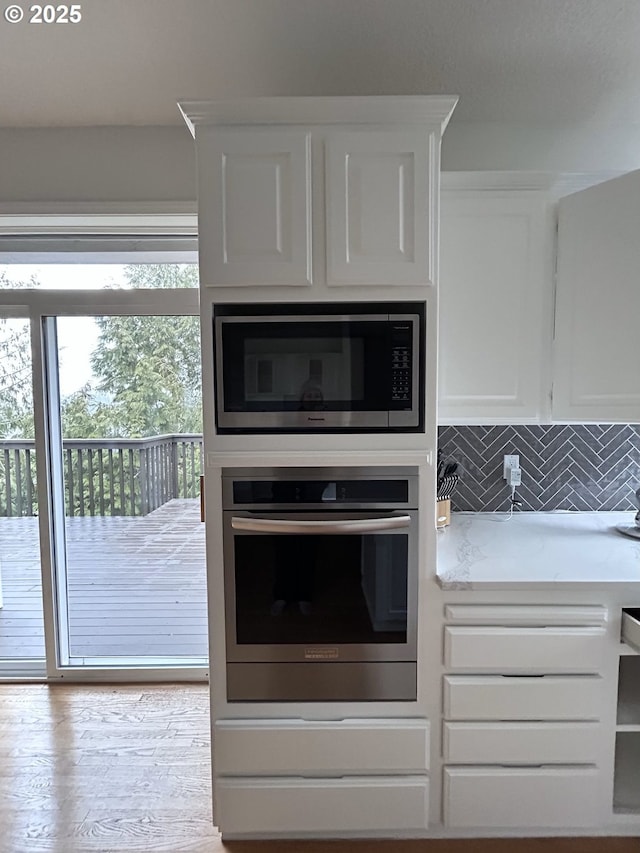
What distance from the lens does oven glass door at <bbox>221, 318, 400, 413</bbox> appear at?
5.12 ft

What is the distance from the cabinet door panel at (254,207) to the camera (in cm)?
150

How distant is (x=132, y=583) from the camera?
2713 mm

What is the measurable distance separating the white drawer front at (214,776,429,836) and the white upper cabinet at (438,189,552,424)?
1.34 m

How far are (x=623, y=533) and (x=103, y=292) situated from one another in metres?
2.62

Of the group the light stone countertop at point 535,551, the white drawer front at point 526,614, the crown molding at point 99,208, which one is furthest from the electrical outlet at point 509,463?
the crown molding at point 99,208

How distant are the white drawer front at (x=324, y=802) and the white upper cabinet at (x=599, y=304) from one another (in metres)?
1.50

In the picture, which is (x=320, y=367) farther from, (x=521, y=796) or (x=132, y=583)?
(x=132, y=583)

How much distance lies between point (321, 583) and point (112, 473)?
4.92 feet

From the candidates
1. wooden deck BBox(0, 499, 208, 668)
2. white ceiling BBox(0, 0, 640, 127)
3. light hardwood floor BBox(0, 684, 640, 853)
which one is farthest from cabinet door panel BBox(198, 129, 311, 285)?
light hardwood floor BBox(0, 684, 640, 853)

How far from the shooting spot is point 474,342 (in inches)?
77.2

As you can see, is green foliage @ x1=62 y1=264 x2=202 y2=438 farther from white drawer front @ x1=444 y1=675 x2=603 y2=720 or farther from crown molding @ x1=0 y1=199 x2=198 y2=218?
white drawer front @ x1=444 y1=675 x2=603 y2=720

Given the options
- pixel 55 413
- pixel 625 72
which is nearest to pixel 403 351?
pixel 625 72

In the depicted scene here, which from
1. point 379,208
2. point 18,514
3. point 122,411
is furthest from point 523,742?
point 18,514

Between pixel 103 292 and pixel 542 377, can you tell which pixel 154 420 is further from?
pixel 542 377
